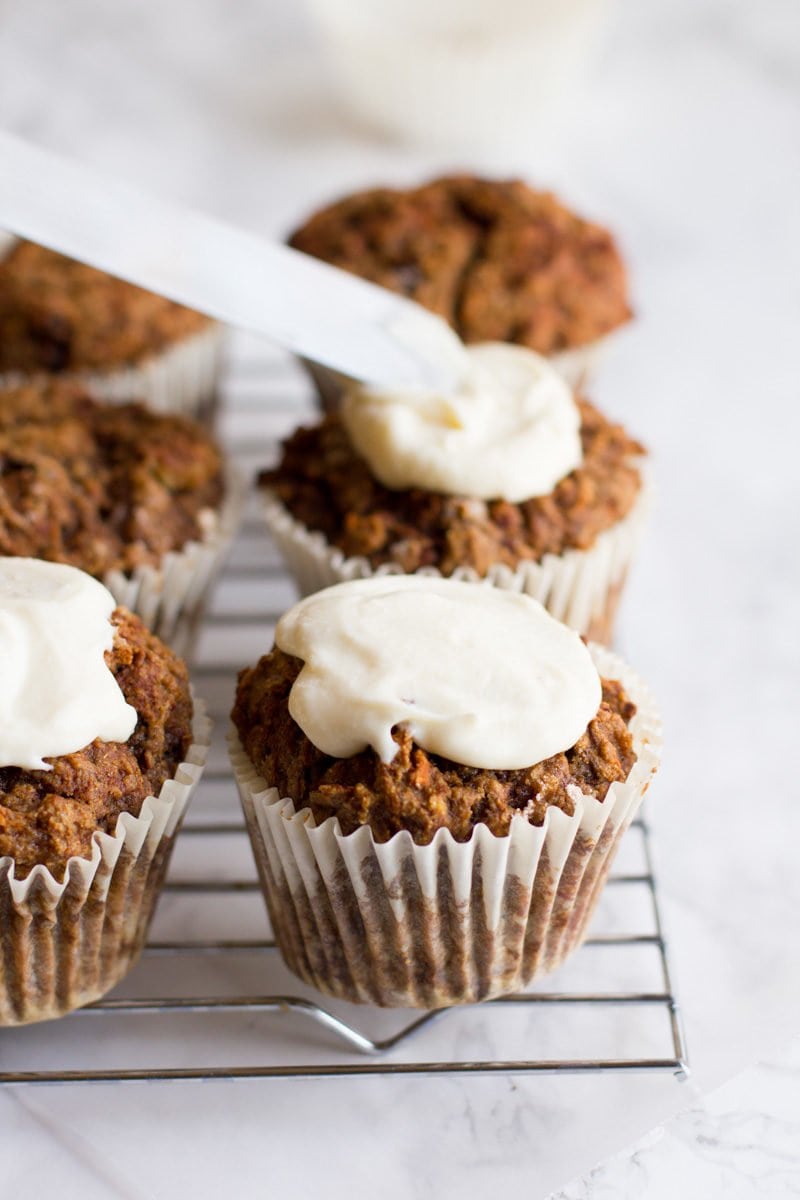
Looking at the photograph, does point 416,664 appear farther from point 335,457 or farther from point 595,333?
point 595,333

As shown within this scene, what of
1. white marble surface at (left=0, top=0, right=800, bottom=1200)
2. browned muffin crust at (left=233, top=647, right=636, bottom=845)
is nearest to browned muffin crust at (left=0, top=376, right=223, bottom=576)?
browned muffin crust at (left=233, top=647, right=636, bottom=845)

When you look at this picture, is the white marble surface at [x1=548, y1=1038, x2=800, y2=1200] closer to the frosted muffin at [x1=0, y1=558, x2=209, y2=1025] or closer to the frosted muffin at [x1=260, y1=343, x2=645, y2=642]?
the frosted muffin at [x1=0, y1=558, x2=209, y2=1025]

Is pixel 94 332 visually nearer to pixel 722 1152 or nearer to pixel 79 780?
pixel 79 780

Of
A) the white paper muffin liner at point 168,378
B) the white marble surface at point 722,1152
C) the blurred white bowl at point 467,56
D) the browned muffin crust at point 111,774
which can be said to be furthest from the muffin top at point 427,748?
the blurred white bowl at point 467,56

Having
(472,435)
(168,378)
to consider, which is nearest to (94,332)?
(168,378)

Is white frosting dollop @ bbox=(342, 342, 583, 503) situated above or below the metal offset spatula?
below

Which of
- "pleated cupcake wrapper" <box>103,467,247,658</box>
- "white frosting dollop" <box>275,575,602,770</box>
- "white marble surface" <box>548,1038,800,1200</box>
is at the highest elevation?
"white frosting dollop" <box>275,575,602,770</box>

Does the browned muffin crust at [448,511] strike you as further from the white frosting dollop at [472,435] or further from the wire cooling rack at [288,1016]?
the wire cooling rack at [288,1016]
